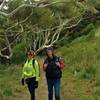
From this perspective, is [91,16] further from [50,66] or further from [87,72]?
[50,66]

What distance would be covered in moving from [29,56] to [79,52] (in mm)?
11776

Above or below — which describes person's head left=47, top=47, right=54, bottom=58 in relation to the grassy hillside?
above

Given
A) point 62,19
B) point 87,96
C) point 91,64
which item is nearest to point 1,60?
point 62,19

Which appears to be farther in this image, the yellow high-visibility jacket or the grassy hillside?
the grassy hillside

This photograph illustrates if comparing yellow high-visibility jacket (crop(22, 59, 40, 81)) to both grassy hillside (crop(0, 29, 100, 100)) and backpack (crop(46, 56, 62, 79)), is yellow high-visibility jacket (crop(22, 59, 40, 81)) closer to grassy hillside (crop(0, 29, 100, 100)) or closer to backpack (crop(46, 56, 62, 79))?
backpack (crop(46, 56, 62, 79))

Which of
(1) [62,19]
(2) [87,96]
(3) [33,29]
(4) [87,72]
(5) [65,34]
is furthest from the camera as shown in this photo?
(5) [65,34]

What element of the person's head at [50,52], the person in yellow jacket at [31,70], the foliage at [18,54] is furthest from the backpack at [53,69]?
the foliage at [18,54]

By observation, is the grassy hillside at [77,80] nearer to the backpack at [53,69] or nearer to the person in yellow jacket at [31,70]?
the person in yellow jacket at [31,70]

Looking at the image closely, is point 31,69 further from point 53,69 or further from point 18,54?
point 18,54

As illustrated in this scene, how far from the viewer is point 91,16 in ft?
118

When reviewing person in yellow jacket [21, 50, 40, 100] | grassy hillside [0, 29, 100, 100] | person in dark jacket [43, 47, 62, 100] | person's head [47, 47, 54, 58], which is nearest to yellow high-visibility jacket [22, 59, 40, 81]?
person in yellow jacket [21, 50, 40, 100]

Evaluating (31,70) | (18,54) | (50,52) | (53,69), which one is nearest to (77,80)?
(31,70)

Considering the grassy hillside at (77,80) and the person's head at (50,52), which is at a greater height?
the person's head at (50,52)

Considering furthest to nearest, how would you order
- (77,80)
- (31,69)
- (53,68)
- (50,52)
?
(77,80)
(31,69)
(53,68)
(50,52)
